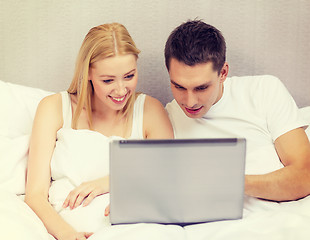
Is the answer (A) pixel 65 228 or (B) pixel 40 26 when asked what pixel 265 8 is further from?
(A) pixel 65 228

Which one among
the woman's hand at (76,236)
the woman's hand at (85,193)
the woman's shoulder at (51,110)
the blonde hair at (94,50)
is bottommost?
the woman's hand at (76,236)

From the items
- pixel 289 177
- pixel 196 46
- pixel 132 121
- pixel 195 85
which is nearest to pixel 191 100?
pixel 195 85

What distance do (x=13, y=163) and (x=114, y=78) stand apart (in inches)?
18.2

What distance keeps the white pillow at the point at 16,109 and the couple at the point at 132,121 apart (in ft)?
0.58

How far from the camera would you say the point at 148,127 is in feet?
4.84

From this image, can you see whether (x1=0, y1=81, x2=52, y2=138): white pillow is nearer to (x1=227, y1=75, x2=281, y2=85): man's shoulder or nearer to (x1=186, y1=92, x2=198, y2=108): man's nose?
(x1=186, y1=92, x2=198, y2=108): man's nose

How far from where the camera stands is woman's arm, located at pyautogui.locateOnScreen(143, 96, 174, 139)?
144 centimetres

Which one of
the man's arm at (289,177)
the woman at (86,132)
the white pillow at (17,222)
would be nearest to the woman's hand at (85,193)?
the woman at (86,132)

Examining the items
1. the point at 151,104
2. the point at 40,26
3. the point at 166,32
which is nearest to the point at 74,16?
the point at 40,26

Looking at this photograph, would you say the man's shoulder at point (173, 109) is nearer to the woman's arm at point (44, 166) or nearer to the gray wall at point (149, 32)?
the gray wall at point (149, 32)

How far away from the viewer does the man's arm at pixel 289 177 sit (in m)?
1.22

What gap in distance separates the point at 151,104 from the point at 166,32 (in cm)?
43

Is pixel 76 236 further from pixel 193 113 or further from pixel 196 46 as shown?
pixel 196 46

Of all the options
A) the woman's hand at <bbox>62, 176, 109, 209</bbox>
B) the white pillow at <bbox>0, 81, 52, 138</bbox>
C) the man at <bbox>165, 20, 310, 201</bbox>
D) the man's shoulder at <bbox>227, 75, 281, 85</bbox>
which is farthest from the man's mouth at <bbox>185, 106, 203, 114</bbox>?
the white pillow at <bbox>0, 81, 52, 138</bbox>
